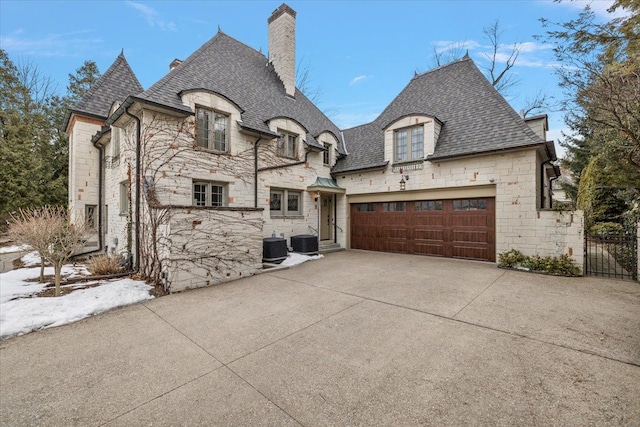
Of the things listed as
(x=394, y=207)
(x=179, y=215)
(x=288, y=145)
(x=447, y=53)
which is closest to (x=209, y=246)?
(x=179, y=215)

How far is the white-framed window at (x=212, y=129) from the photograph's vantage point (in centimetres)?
859

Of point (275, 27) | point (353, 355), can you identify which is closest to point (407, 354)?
point (353, 355)

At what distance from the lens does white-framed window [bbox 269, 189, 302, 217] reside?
10.7 metres

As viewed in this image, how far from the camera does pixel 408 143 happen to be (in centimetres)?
1060

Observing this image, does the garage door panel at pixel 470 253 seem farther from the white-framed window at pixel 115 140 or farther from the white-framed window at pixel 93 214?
the white-framed window at pixel 93 214

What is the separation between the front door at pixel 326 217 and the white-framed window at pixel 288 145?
2736 mm

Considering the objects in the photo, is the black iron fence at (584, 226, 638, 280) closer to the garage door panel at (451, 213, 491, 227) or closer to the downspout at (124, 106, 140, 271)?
the garage door panel at (451, 213, 491, 227)

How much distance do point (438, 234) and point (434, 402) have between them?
8.40 m

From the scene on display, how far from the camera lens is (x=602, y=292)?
18.2 ft

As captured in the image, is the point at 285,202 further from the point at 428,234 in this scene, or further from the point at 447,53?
the point at 447,53

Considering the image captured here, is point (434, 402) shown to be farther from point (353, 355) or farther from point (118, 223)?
point (118, 223)

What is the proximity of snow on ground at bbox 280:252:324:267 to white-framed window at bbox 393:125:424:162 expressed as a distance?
17.7 feet

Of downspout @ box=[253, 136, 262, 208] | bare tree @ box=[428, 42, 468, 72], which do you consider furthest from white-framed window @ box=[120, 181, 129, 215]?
bare tree @ box=[428, 42, 468, 72]

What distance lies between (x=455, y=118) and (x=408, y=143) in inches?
78.0
